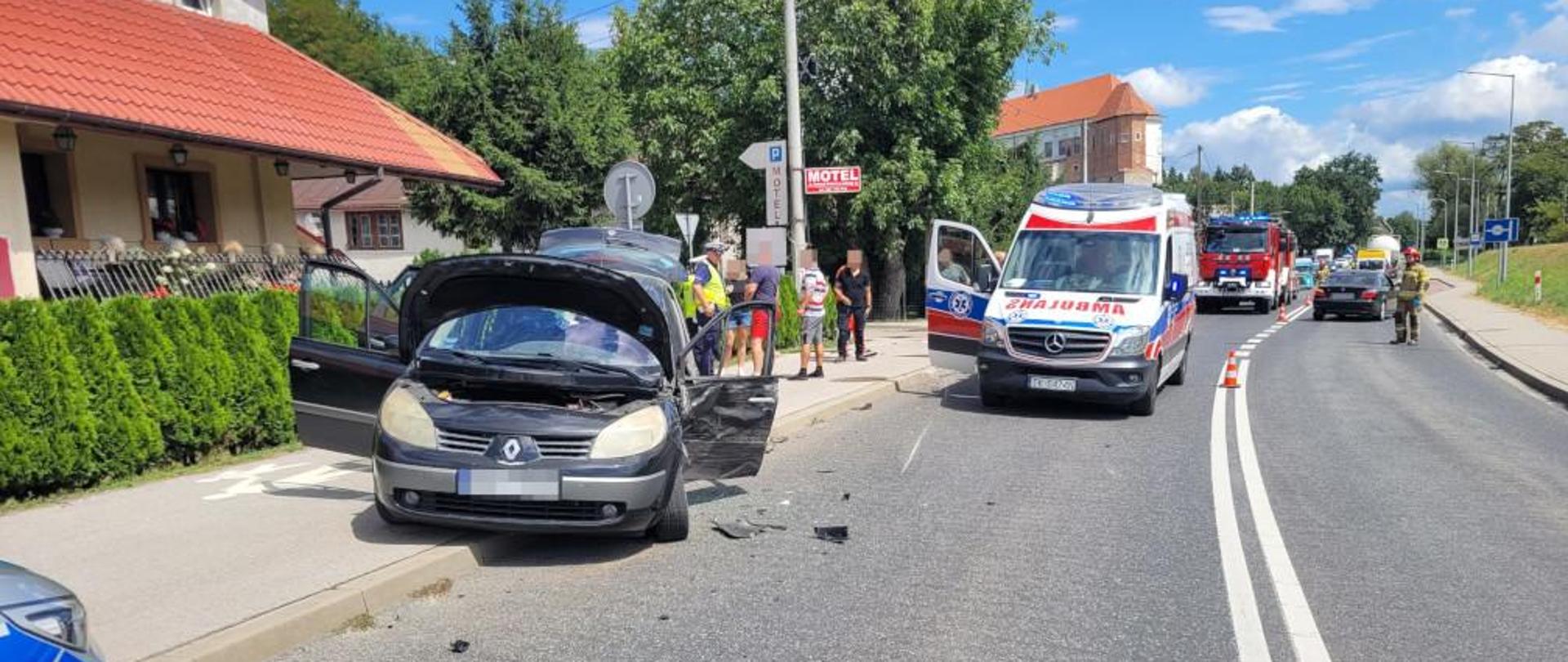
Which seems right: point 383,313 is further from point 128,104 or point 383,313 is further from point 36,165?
point 36,165

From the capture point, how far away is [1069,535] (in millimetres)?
5961

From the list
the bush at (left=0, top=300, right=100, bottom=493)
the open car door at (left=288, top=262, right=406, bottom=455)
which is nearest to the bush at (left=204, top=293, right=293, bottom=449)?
the bush at (left=0, top=300, right=100, bottom=493)

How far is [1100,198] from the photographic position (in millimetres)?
12242

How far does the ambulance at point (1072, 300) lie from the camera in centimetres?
1037

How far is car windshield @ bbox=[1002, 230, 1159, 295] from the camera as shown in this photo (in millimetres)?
11219

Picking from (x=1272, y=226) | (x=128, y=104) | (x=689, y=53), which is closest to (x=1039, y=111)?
(x=1272, y=226)

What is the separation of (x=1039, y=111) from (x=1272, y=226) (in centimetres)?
9990

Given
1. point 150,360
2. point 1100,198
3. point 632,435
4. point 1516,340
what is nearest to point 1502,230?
point 1516,340

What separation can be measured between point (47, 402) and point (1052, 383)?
8.59 meters

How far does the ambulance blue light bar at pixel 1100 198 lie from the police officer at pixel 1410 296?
8.82m

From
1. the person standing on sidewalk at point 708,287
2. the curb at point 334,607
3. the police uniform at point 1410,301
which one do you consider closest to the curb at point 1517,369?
the police uniform at point 1410,301

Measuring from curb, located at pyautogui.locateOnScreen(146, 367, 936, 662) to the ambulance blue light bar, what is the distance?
8690 mm

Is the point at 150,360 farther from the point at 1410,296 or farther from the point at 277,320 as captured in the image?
the point at 1410,296

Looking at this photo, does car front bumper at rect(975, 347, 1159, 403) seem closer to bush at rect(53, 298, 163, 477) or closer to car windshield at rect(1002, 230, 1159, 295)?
car windshield at rect(1002, 230, 1159, 295)
